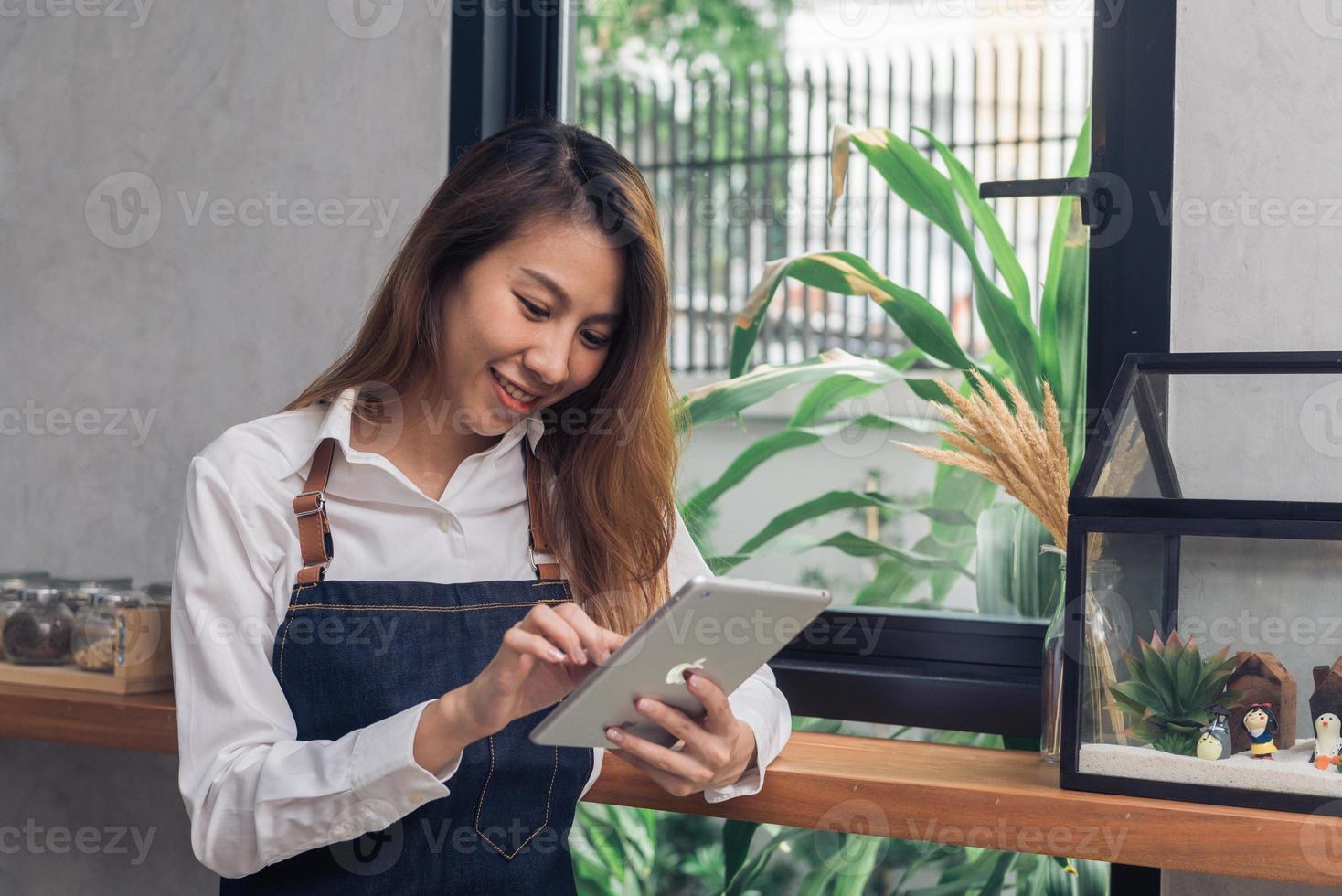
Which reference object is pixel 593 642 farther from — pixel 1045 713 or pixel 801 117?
pixel 801 117

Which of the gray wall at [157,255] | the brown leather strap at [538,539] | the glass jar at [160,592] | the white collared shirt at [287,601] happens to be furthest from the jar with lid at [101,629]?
the brown leather strap at [538,539]

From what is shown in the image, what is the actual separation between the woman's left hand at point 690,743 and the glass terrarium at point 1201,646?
369 mm

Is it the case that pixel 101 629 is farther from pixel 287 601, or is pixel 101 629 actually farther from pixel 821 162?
pixel 821 162

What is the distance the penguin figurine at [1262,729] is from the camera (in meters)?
1.16

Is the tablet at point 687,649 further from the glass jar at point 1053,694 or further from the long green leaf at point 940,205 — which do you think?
the long green leaf at point 940,205

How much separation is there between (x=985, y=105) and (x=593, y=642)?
1164mm

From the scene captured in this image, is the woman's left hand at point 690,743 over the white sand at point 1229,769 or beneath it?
over

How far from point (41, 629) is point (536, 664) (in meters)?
1.12

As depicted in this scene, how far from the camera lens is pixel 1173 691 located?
118 cm

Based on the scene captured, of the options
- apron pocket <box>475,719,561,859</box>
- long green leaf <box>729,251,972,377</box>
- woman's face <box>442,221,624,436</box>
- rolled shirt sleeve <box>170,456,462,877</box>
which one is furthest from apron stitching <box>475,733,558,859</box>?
long green leaf <box>729,251,972,377</box>

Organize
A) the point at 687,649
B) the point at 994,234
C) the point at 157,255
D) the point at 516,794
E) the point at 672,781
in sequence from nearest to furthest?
the point at 687,649, the point at 672,781, the point at 516,794, the point at 994,234, the point at 157,255

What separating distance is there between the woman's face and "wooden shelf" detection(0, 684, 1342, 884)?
0.45 metres

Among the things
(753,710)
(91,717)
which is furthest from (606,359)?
(91,717)

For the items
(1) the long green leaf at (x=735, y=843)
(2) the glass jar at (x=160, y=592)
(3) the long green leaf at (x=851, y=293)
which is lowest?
(1) the long green leaf at (x=735, y=843)
